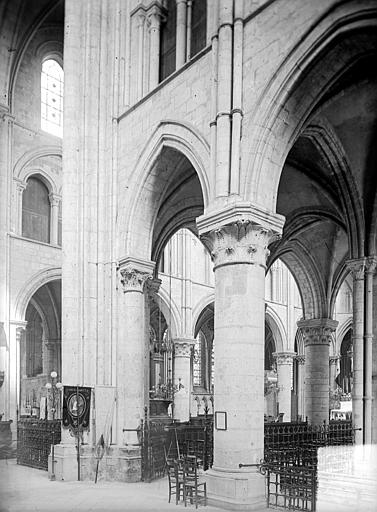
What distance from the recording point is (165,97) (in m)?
13.6

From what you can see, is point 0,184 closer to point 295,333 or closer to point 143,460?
point 143,460

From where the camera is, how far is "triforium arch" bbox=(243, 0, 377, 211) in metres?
9.76

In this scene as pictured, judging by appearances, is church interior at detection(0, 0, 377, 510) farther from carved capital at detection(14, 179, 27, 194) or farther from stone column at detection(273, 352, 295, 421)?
stone column at detection(273, 352, 295, 421)

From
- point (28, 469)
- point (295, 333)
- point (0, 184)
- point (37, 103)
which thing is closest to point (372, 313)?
point (28, 469)

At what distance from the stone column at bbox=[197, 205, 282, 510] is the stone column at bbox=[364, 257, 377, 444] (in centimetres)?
433

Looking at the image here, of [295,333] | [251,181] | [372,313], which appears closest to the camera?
[251,181]

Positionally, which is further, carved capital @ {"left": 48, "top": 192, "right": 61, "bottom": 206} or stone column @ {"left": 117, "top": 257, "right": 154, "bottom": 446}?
carved capital @ {"left": 48, "top": 192, "right": 61, "bottom": 206}

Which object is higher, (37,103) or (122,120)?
(37,103)

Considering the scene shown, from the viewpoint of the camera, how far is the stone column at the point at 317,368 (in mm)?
20797

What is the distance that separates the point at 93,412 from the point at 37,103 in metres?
15.0

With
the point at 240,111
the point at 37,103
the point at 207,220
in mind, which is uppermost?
the point at 37,103

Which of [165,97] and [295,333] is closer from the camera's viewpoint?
[165,97]

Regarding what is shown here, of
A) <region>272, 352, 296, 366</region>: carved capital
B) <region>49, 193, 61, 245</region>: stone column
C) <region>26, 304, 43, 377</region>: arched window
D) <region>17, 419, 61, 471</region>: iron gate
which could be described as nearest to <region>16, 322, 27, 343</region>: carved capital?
<region>49, 193, 61, 245</region>: stone column

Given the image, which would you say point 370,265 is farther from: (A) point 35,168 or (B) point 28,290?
(A) point 35,168
